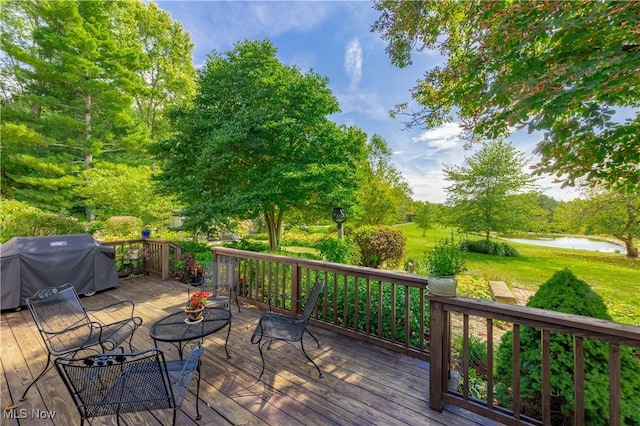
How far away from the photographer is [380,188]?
468 inches

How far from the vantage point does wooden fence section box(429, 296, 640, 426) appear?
1535 millimetres

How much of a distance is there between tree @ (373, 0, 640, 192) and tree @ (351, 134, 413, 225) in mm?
8053

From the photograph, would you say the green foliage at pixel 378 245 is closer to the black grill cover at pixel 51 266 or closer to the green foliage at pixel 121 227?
the black grill cover at pixel 51 266

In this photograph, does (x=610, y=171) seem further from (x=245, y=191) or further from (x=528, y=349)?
(x=245, y=191)

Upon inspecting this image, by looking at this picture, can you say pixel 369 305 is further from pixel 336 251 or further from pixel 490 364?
pixel 336 251

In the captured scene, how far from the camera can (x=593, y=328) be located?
1558 mm

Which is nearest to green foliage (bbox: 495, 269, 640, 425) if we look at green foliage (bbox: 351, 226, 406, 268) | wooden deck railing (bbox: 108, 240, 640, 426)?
wooden deck railing (bbox: 108, 240, 640, 426)

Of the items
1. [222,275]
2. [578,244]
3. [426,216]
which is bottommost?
[578,244]

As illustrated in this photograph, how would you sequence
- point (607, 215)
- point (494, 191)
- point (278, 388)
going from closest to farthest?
point (278, 388) → point (607, 215) → point (494, 191)

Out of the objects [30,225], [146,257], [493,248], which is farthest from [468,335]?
[493,248]

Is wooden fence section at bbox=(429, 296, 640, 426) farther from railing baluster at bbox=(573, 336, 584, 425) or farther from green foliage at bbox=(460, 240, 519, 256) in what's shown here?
green foliage at bbox=(460, 240, 519, 256)

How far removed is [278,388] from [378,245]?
6.71 meters

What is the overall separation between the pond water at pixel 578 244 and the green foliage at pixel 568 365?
12879mm

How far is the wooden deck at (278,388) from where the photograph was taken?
2035 mm
